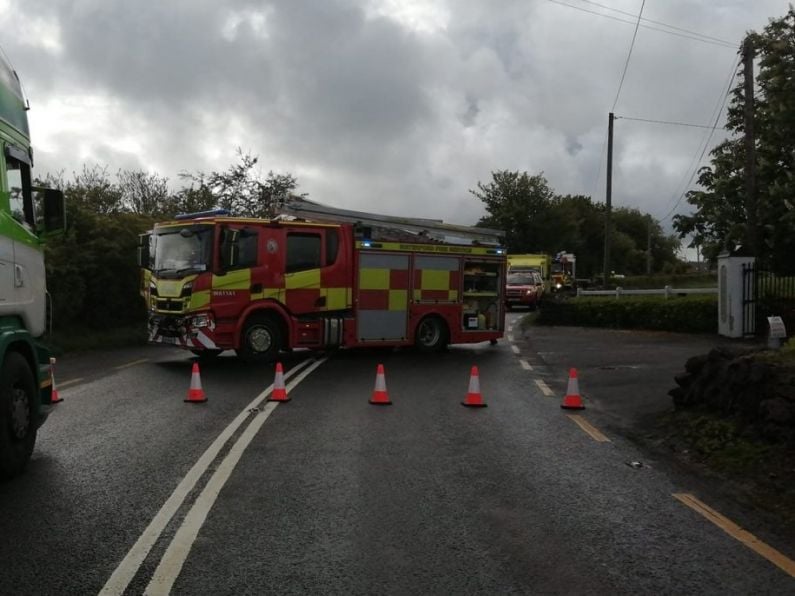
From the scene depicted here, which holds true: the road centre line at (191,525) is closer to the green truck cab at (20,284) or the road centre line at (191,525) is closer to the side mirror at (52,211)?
the green truck cab at (20,284)

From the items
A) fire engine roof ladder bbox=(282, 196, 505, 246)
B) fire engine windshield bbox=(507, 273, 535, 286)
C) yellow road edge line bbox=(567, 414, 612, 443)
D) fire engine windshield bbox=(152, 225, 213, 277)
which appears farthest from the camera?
fire engine windshield bbox=(507, 273, 535, 286)

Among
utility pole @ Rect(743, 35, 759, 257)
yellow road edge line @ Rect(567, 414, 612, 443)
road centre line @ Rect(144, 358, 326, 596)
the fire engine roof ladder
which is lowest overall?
yellow road edge line @ Rect(567, 414, 612, 443)

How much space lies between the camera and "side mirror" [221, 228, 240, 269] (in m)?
14.4

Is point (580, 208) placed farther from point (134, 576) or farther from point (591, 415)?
point (134, 576)

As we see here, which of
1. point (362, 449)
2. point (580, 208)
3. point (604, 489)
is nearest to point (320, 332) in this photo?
point (362, 449)

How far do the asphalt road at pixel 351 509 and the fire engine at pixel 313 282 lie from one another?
462 cm

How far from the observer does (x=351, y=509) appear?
5.63m

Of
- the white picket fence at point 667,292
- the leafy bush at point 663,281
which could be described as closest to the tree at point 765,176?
the white picket fence at point 667,292

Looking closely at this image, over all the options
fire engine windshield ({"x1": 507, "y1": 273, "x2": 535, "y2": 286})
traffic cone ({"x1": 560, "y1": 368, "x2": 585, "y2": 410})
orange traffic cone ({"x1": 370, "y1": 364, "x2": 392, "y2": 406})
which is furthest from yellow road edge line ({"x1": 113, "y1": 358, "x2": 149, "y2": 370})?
fire engine windshield ({"x1": 507, "y1": 273, "x2": 535, "y2": 286})

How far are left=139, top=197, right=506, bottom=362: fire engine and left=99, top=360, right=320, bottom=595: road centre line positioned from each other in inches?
241

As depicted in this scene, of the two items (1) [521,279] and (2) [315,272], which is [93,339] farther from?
(1) [521,279]

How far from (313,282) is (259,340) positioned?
156 centimetres

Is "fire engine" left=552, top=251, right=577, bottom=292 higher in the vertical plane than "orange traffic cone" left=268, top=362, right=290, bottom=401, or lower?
higher

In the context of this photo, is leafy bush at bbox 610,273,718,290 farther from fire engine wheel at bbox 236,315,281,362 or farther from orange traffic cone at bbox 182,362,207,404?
orange traffic cone at bbox 182,362,207,404
